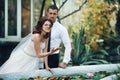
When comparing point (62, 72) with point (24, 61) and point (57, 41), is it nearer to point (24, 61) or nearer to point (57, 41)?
point (57, 41)

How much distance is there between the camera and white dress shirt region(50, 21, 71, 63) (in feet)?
26.9

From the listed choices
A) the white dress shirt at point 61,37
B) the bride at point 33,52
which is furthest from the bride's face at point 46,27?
the white dress shirt at point 61,37

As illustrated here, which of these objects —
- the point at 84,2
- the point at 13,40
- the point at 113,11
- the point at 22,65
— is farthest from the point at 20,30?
the point at 22,65

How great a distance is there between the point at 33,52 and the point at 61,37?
1.89 feet

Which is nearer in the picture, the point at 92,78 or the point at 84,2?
the point at 92,78

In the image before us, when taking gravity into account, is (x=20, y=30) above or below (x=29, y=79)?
above

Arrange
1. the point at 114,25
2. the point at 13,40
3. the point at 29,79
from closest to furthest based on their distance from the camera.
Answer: the point at 29,79
the point at 13,40
the point at 114,25

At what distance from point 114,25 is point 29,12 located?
2.70 metres

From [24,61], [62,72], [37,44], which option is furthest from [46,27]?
[62,72]

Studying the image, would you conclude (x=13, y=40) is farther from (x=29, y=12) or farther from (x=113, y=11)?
(x=113, y=11)

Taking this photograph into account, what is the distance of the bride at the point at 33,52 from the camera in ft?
26.2

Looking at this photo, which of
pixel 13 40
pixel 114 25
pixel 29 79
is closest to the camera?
pixel 29 79

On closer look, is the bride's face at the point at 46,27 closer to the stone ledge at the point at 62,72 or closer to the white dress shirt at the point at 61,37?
the white dress shirt at the point at 61,37

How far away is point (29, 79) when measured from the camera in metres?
8.23
